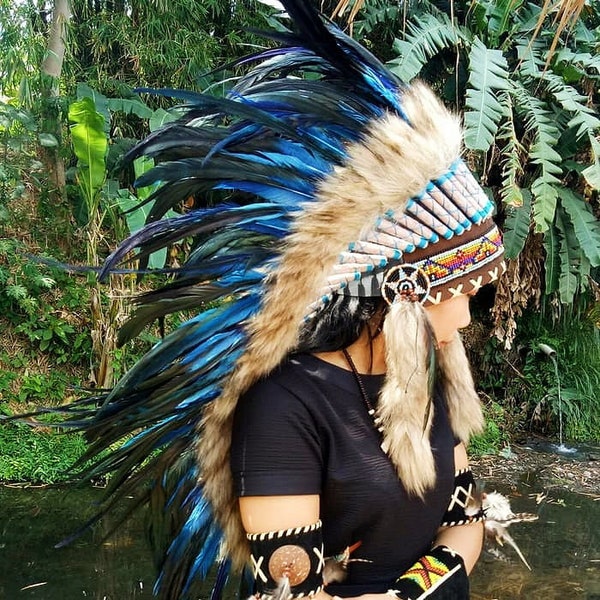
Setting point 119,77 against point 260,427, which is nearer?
point 260,427

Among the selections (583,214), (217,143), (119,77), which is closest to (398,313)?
(217,143)

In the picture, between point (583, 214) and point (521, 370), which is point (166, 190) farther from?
point (521, 370)

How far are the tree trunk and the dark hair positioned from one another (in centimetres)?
476

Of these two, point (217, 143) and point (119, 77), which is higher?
point (119, 77)

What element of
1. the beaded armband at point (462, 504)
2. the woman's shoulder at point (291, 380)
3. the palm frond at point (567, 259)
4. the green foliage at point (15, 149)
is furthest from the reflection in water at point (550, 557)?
the green foliage at point (15, 149)

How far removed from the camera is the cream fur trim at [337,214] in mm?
1212

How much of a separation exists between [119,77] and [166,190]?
527 cm

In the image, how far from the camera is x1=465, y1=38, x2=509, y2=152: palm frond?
4.18 meters

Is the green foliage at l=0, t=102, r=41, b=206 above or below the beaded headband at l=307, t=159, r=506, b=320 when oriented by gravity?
above

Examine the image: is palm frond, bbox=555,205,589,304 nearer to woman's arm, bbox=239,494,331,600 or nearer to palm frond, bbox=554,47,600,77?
palm frond, bbox=554,47,600,77

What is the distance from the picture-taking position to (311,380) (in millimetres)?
1248

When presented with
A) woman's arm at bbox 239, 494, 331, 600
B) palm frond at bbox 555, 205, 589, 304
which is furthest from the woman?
palm frond at bbox 555, 205, 589, 304

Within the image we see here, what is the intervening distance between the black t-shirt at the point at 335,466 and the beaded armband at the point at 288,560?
0.25 ft

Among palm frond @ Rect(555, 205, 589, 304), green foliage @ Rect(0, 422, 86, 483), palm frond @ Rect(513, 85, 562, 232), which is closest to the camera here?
green foliage @ Rect(0, 422, 86, 483)
